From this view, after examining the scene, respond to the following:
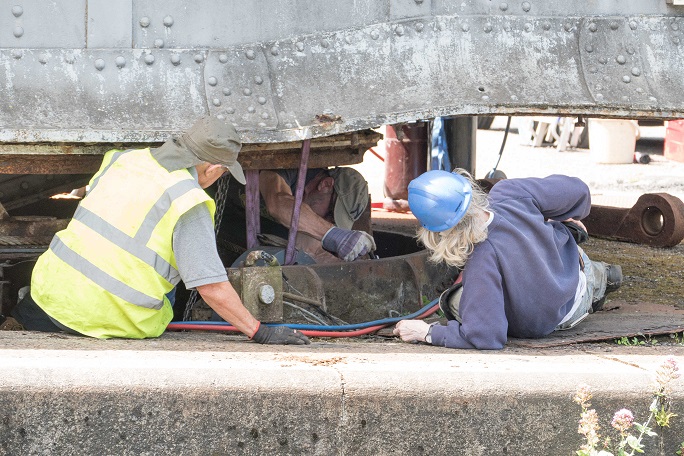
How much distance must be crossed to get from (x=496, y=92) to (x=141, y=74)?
1.62 metres

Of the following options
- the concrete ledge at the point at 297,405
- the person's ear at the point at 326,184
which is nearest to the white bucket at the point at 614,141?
the person's ear at the point at 326,184

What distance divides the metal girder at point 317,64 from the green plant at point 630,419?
1.77 m

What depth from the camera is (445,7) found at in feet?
15.5

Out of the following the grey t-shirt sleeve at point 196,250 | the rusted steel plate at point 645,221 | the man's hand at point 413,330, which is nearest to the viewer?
the grey t-shirt sleeve at point 196,250

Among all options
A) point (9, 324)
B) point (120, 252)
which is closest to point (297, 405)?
point (120, 252)

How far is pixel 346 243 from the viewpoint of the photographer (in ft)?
18.1

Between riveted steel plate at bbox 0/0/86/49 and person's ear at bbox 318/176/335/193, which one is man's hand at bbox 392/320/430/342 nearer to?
person's ear at bbox 318/176/335/193

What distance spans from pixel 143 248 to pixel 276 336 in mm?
658

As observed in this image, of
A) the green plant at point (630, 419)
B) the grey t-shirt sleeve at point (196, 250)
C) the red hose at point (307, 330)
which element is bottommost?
the red hose at point (307, 330)

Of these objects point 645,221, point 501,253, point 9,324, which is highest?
point 501,253

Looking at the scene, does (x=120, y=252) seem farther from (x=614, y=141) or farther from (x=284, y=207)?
(x=614, y=141)

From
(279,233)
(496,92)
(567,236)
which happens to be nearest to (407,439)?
(567,236)

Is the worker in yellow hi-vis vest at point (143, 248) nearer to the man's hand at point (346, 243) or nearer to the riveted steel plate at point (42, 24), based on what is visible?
the riveted steel plate at point (42, 24)

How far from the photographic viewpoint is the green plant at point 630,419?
118 inches
